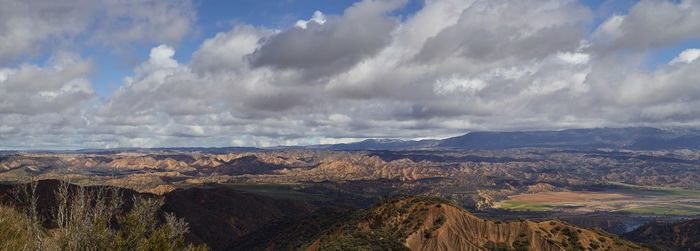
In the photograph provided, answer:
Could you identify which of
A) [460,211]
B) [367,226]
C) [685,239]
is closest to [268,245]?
[367,226]

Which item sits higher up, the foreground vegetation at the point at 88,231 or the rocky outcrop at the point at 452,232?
the foreground vegetation at the point at 88,231

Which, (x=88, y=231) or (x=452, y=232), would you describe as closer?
(x=88, y=231)

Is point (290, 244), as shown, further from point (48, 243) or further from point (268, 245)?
point (48, 243)

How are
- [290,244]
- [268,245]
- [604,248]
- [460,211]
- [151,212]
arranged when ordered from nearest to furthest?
[151,212] → [604,248] → [460,211] → [290,244] → [268,245]

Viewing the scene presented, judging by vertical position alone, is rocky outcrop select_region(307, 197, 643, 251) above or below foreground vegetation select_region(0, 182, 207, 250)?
below

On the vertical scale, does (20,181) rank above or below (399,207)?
above

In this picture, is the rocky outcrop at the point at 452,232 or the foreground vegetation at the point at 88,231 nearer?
the foreground vegetation at the point at 88,231

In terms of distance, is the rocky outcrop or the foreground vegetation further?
the rocky outcrop

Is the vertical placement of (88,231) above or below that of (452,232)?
above

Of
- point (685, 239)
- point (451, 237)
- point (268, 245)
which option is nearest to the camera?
point (451, 237)

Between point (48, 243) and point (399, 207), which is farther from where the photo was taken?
point (399, 207)

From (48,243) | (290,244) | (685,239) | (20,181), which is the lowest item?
(685,239)
